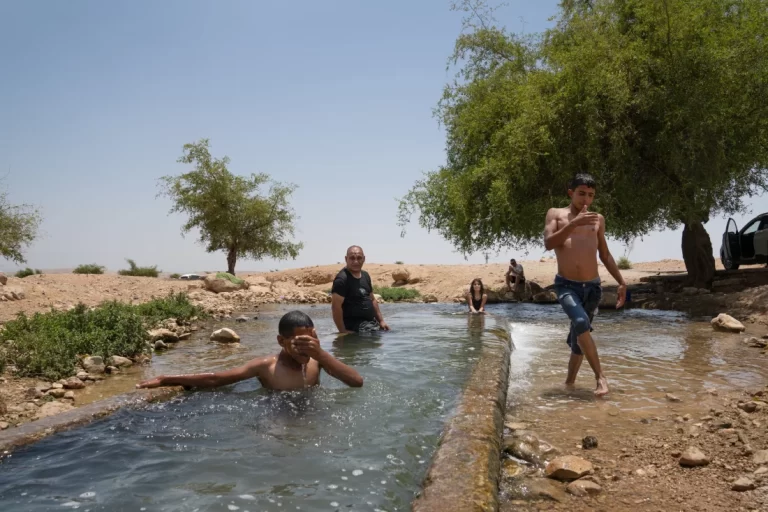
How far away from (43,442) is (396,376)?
10.3 ft

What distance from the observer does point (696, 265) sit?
17969 mm

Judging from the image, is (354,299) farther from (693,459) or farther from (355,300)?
(693,459)

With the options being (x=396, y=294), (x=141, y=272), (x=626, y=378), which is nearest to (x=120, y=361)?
(x=626, y=378)

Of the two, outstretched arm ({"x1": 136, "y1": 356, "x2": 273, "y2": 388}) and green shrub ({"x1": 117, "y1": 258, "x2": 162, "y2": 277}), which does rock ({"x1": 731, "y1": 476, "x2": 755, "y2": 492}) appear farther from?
green shrub ({"x1": 117, "y1": 258, "x2": 162, "y2": 277})

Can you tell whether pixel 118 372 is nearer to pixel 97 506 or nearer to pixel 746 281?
pixel 97 506

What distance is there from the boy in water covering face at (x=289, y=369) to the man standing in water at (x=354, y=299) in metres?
3.38

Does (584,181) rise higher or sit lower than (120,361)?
higher

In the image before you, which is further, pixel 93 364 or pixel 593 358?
pixel 93 364

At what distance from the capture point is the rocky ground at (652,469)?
3008 mm

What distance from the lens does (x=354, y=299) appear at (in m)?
9.00

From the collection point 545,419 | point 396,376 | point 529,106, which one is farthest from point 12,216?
point 545,419

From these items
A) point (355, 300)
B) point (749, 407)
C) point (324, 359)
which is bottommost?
point (749, 407)

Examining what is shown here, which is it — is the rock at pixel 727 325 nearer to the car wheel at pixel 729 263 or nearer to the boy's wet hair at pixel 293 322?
the car wheel at pixel 729 263

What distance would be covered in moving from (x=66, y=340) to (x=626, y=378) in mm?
6592
